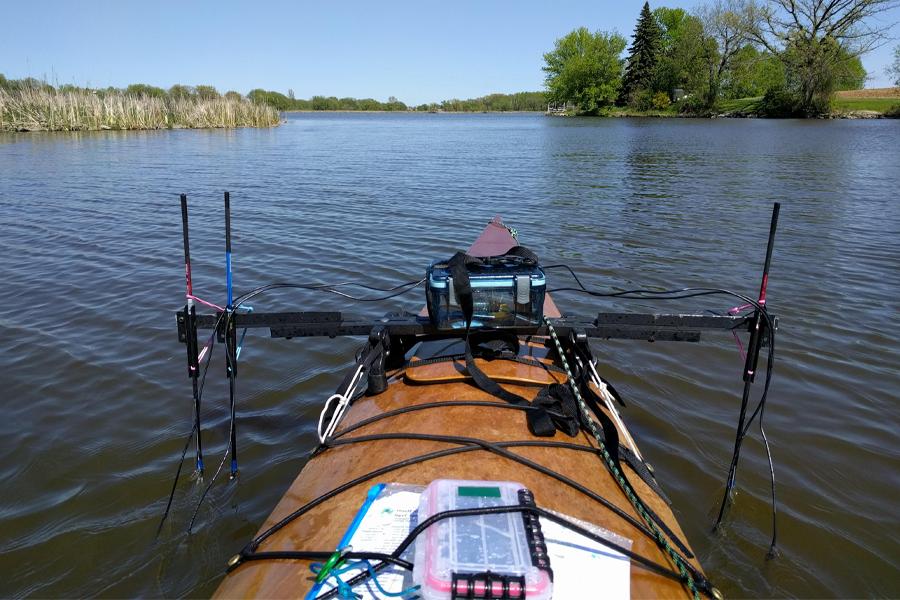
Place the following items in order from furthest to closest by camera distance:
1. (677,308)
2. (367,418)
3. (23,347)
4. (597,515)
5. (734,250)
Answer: (734,250) → (677,308) → (23,347) → (367,418) → (597,515)

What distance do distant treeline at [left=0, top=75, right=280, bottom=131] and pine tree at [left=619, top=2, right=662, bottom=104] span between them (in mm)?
42899

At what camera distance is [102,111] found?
35.0 m

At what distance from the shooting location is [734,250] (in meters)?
9.58

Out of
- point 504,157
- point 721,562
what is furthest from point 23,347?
point 504,157

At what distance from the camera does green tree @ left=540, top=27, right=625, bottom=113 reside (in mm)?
70625

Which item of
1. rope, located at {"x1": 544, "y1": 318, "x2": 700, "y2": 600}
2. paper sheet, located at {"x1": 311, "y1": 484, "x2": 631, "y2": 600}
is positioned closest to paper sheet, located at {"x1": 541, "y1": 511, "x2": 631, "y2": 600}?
paper sheet, located at {"x1": 311, "y1": 484, "x2": 631, "y2": 600}

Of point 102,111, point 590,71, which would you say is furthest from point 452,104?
point 102,111

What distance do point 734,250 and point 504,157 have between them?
50.5ft

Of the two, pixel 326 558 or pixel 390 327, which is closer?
pixel 326 558

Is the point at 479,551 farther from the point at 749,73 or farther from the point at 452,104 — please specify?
the point at 452,104

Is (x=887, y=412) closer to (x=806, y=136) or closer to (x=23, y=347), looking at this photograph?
(x=23, y=347)

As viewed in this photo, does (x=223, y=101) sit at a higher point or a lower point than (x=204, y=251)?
higher

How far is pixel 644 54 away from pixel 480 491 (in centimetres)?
7520

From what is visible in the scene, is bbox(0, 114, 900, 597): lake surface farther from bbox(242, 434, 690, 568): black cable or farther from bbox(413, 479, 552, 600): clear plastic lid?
bbox(413, 479, 552, 600): clear plastic lid
